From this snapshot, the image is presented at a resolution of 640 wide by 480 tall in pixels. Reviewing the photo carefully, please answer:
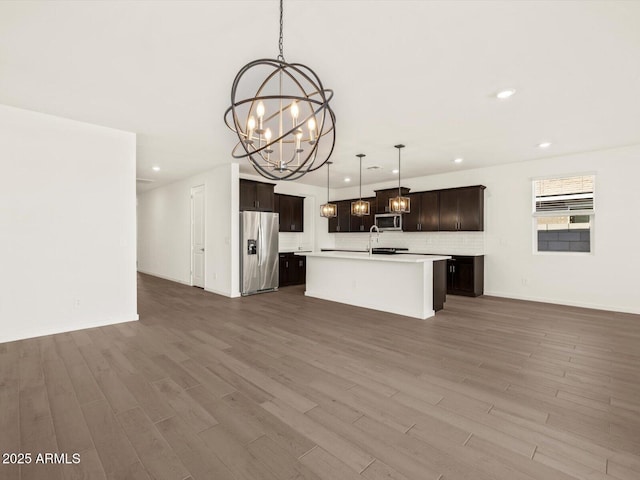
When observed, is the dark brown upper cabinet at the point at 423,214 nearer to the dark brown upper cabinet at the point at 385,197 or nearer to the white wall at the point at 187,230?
the dark brown upper cabinet at the point at 385,197

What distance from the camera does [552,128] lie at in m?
4.27

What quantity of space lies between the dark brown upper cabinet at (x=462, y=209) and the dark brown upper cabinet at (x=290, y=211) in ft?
12.0

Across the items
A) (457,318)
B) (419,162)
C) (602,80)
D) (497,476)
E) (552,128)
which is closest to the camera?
(497,476)

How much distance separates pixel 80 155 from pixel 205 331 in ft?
9.25

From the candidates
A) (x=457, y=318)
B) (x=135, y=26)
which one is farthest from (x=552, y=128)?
(x=135, y=26)

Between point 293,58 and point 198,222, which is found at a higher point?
point 293,58

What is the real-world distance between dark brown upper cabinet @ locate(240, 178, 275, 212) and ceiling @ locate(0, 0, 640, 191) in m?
2.11

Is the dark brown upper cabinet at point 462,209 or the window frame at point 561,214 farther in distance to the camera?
the dark brown upper cabinet at point 462,209

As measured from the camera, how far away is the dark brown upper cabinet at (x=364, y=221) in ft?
27.4

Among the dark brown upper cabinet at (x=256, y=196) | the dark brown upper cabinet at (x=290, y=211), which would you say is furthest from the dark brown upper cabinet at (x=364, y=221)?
the dark brown upper cabinet at (x=256, y=196)

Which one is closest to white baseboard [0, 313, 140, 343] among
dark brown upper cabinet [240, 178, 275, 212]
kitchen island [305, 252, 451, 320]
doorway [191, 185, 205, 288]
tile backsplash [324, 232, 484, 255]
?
doorway [191, 185, 205, 288]

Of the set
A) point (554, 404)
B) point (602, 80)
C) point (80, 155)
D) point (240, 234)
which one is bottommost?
point (554, 404)

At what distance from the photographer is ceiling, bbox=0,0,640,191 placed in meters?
2.11

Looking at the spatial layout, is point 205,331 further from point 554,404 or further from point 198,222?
point 198,222
